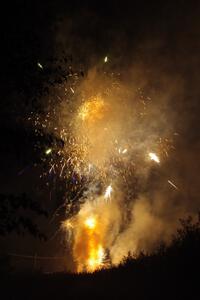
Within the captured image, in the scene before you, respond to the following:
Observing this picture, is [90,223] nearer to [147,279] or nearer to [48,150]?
[147,279]

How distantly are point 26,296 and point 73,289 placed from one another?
6.56ft

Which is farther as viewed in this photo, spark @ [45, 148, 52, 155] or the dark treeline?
the dark treeline

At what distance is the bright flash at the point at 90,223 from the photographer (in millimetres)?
48469

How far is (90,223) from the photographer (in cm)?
4909

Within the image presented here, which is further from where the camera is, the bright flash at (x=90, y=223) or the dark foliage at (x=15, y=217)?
the bright flash at (x=90, y=223)

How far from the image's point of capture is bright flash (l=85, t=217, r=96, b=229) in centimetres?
4847

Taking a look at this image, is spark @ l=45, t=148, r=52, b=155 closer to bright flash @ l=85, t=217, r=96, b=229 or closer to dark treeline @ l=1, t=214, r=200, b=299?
dark treeline @ l=1, t=214, r=200, b=299

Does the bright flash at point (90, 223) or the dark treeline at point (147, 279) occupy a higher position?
the bright flash at point (90, 223)

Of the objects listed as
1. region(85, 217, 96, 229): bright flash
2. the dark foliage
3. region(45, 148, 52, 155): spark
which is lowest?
the dark foliage

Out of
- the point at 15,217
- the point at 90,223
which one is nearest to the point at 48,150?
the point at 15,217

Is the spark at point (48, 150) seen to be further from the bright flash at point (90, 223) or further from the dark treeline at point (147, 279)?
the bright flash at point (90, 223)

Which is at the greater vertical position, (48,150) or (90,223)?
(90,223)

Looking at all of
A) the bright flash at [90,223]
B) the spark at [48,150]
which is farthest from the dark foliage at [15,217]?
the bright flash at [90,223]

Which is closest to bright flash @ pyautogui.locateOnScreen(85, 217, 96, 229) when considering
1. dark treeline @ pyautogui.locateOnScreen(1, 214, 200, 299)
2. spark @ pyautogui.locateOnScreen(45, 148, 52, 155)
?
dark treeline @ pyautogui.locateOnScreen(1, 214, 200, 299)
